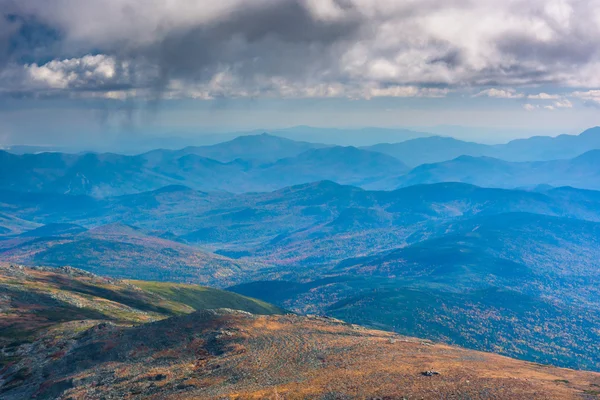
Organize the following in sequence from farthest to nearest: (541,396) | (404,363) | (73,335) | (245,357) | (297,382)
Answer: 1. (73,335)
2. (245,357)
3. (404,363)
4. (297,382)
5. (541,396)

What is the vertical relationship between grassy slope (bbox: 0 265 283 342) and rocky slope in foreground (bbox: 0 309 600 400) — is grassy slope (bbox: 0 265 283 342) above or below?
below

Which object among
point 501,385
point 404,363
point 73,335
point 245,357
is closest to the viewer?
point 501,385

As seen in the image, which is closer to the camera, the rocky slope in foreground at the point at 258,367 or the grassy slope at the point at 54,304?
the rocky slope in foreground at the point at 258,367

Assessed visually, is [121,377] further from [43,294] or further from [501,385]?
[43,294]

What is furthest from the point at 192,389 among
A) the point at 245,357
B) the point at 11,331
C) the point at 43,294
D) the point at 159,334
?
the point at 43,294

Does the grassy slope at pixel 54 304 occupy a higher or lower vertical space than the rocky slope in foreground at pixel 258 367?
lower

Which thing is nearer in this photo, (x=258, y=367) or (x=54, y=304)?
(x=258, y=367)

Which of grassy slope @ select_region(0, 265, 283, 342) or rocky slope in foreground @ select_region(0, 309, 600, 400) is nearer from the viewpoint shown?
rocky slope in foreground @ select_region(0, 309, 600, 400)

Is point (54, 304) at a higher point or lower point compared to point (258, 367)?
lower
